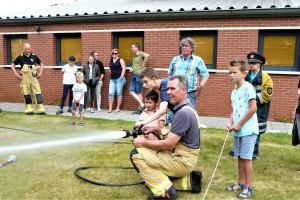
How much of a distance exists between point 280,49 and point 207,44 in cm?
230

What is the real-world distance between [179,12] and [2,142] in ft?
21.8

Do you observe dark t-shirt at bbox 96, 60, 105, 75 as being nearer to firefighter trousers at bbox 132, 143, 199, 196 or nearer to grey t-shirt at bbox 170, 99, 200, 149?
firefighter trousers at bbox 132, 143, 199, 196

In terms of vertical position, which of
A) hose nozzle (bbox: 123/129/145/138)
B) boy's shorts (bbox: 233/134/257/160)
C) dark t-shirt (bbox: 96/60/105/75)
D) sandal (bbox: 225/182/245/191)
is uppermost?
dark t-shirt (bbox: 96/60/105/75)

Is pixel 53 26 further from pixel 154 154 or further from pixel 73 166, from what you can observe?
pixel 154 154

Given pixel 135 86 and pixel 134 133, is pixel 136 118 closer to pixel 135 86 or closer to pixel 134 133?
pixel 135 86

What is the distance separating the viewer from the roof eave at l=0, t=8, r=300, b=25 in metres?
9.88

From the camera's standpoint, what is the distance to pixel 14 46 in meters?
14.3

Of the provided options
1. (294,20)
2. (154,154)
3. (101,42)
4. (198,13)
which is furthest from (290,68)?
(154,154)

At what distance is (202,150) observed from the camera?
22.4ft

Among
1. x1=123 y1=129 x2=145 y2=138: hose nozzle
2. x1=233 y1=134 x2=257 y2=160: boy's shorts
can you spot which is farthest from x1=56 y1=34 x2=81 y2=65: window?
x1=233 y1=134 x2=257 y2=160: boy's shorts

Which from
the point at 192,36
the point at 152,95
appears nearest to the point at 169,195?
the point at 152,95

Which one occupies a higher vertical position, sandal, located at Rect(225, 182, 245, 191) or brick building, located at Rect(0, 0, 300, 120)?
brick building, located at Rect(0, 0, 300, 120)

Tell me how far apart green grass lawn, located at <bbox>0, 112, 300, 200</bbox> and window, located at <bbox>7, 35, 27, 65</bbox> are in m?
6.62

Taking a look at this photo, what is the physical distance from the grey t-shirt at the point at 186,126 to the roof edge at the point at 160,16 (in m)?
6.87
